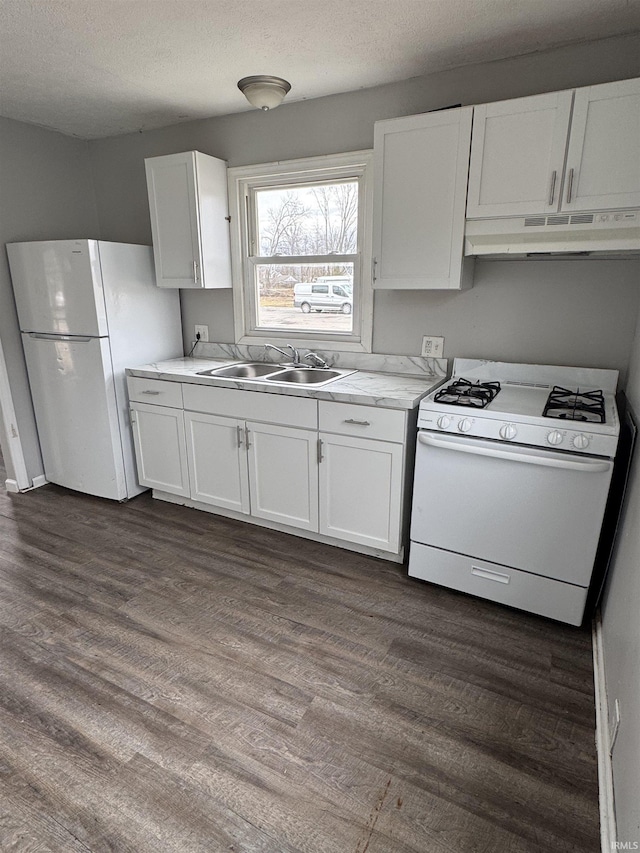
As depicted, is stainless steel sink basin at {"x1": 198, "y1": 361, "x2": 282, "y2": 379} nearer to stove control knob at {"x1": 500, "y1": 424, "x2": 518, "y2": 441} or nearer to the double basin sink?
the double basin sink

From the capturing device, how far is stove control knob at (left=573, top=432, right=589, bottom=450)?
71.4 inches

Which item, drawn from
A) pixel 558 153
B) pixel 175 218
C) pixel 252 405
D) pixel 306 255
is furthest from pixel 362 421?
pixel 175 218

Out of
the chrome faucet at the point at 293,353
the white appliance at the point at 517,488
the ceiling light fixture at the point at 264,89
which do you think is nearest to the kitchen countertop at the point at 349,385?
the white appliance at the point at 517,488

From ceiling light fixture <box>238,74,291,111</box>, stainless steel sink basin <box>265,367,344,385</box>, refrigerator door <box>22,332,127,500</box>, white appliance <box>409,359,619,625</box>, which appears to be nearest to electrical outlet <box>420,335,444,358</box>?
white appliance <box>409,359,619,625</box>

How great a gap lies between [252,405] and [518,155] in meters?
1.69

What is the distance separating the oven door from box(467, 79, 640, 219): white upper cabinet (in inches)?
40.1

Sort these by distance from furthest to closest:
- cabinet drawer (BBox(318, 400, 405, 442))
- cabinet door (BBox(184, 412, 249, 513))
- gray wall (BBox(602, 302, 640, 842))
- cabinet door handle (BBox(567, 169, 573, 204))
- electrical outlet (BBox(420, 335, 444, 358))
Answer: cabinet door (BBox(184, 412, 249, 513)) → electrical outlet (BBox(420, 335, 444, 358)) → cabinet drawer (BBox(318, 400, 405, 442)) → cabinet door handle (BBox(567, 169, 573, 204)) → gray wall (BBox(602, 302, 640, 842))

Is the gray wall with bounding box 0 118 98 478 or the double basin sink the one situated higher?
the gray wall with bounding box 0 118 98 478

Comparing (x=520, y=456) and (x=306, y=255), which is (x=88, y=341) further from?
(x=520, y=456)

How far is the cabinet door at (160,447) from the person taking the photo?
9.78ft

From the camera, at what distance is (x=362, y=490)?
2.45 metres

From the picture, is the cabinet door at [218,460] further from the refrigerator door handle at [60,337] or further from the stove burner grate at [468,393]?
the stove burner grate at [468,393]

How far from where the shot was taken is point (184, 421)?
292 centimetres

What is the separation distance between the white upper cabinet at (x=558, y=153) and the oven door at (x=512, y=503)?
3.34 feet
